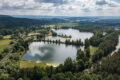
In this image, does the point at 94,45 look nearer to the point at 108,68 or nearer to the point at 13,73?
the point at 108,68

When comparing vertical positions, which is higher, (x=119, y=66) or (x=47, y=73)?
(x=119, y=66)

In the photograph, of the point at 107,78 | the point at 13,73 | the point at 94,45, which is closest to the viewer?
the point at 107,78

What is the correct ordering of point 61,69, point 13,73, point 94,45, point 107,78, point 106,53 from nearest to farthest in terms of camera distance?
A: point 107,78, point 13,73, point 61,69, point 106,53, point 94,45

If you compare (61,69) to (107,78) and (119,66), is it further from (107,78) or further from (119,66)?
(119,66)

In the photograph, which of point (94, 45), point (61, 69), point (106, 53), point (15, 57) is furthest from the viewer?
point (94, 45)

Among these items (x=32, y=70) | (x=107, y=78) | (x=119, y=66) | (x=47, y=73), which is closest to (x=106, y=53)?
(x=119, y=66)

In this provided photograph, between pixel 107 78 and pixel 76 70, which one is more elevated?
pixel 107 78

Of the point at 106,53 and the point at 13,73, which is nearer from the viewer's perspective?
the point at 13,73

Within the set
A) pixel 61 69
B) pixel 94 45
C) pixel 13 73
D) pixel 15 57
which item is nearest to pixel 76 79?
pixel 61 69

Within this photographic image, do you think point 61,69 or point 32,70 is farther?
point 61,69
